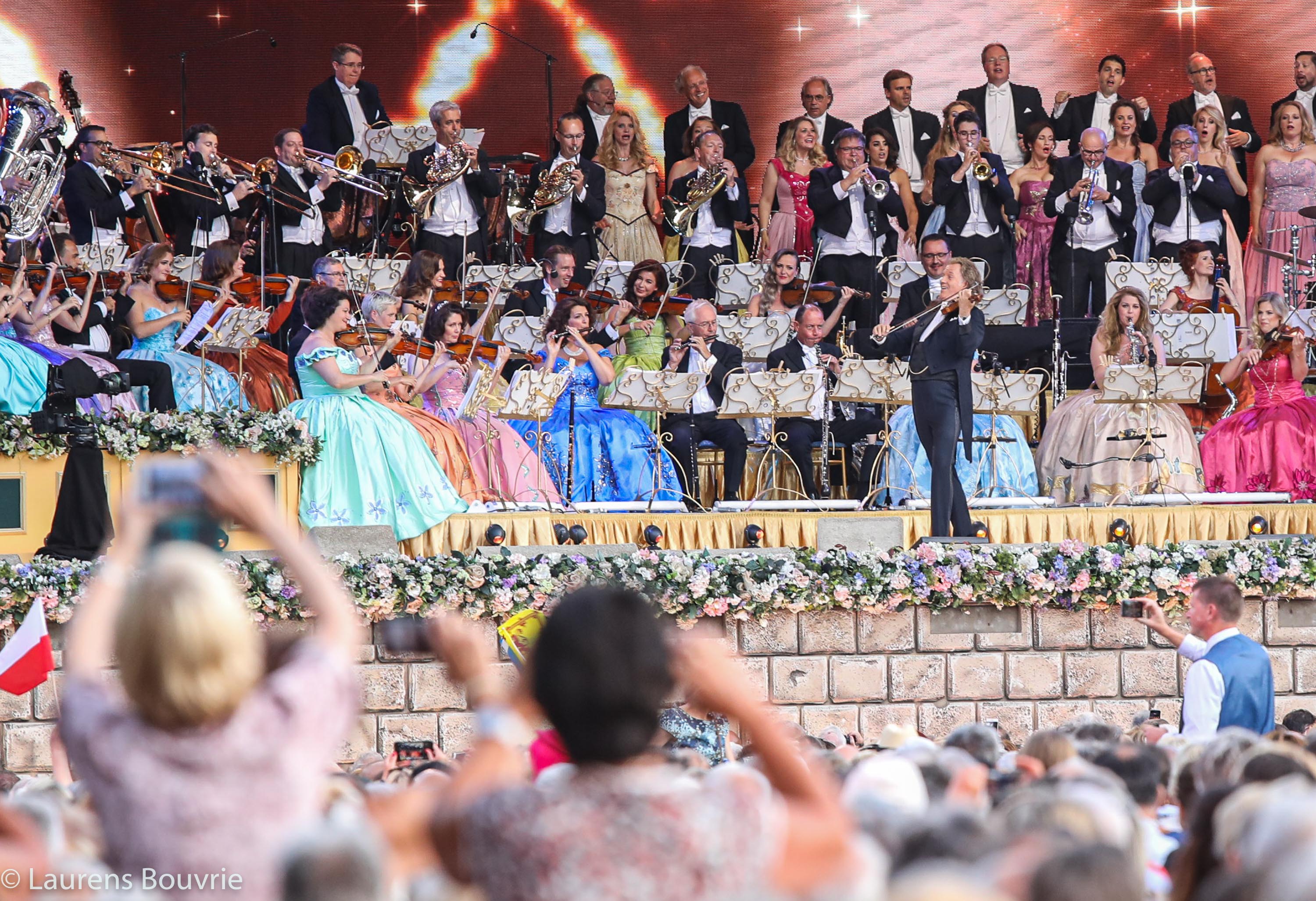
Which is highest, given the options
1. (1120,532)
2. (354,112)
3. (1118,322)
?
(354,112)

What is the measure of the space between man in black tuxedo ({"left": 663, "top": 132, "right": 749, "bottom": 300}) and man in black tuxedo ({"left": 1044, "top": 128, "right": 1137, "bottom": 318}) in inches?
82.8

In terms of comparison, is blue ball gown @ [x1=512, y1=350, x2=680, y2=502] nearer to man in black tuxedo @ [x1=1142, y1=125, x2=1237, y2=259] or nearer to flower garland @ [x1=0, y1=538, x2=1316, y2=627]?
flower garland @ [x1=0, y1=538, x2=1316, y2=627]

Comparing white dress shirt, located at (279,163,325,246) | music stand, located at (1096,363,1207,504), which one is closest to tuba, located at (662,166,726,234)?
white dress shirt, located at (279,163,325,246)

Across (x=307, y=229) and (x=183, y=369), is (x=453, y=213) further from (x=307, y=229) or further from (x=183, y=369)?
(x=183, y=369)

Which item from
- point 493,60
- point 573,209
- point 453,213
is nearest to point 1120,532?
point 573,209

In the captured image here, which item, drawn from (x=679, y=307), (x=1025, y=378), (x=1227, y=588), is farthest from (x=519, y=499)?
(x=1227, y=588)

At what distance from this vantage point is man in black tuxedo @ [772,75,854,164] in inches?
465

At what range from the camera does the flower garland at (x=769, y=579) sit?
22.1ft

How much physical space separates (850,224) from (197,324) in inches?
179

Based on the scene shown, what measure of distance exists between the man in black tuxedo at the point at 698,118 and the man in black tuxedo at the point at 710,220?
21.4 inches

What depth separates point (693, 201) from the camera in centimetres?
1109

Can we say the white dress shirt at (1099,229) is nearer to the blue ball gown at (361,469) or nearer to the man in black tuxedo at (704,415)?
the man in black tuxedo at (704,415)

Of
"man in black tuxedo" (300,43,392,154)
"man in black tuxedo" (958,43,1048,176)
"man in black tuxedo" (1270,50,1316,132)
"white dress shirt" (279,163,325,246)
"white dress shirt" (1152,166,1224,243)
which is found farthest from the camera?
"man in black tuxedo" (958,43,1048,176)

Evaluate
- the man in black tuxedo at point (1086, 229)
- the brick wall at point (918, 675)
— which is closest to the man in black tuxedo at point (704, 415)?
the brick wall at point (918, 675)
